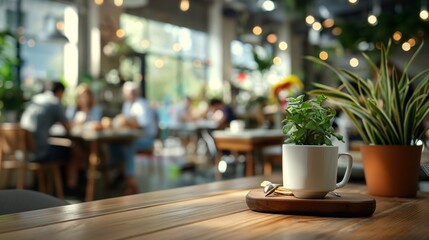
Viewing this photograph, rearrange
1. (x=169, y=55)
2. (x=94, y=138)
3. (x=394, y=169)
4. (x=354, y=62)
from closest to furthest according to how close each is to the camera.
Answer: (x=394, y=169)
(x=94, y=138)
(x=354, y=62)
(x=169, y=55)

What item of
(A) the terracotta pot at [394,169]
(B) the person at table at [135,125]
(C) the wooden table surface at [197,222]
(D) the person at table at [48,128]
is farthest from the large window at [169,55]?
(C) the wooden table surface at [197,222]

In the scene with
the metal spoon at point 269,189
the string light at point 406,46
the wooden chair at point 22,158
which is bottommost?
the wooden chair at point 22,158

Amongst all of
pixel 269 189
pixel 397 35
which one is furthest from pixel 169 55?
pixel 269 189

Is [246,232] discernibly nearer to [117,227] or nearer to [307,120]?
[117,227]

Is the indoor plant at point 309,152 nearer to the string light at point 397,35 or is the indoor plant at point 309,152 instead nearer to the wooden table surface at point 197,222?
the wooden table surface at point 197,222

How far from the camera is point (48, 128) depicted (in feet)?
19.7

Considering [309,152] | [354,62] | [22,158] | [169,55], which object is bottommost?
[22,158]

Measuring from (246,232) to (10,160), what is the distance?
556 cm

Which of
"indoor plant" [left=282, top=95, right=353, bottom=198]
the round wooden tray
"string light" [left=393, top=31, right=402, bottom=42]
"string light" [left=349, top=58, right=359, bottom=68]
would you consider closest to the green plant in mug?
"indoor plant" [left=282, top=95, right=353, bottom=198]

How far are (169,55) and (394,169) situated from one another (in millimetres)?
Answer: 12939

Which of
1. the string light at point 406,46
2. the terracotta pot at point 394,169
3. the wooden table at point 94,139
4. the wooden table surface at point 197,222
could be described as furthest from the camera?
the string light at point 406,46

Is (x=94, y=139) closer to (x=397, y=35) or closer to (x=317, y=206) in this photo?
(x=317, y=206)

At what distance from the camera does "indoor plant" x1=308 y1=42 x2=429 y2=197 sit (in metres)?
1.30

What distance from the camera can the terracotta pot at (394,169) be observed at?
1.29 meters
